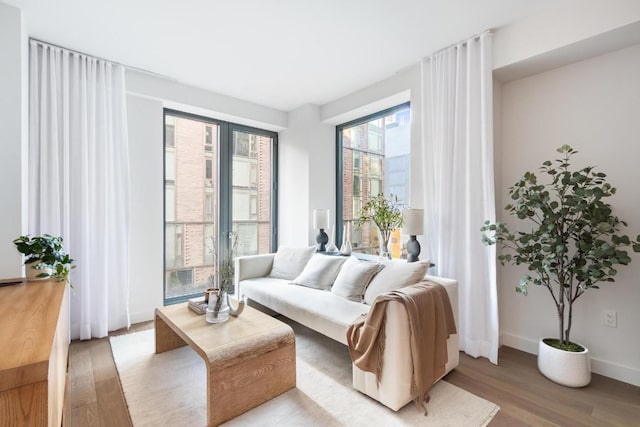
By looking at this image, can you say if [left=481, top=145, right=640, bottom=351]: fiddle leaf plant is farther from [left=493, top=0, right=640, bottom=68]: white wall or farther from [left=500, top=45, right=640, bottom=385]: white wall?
[left=493, top=0, right=640, bottom=68]: white wall

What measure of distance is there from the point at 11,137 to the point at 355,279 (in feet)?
9.24

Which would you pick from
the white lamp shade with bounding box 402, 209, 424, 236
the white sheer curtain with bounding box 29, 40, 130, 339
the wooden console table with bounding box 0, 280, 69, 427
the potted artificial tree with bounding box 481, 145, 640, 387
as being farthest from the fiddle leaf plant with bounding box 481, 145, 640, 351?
the white sheer curtain with bounding box 29, 40, 130, 339

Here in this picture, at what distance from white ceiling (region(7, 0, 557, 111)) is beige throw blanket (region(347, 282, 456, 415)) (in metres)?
2.07

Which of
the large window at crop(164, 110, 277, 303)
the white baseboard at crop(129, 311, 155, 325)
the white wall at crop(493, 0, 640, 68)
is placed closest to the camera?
the white wall at crop(493, 0, 640, 68)


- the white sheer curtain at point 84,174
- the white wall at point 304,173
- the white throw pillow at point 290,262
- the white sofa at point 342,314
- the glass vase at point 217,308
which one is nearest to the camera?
the white sofa at point 342,314

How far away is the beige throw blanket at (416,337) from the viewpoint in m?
1.84

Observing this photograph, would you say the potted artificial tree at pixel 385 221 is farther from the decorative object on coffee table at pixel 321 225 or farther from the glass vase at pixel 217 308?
the glass vase at pixel 217 308

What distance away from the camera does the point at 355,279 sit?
271 centimetres

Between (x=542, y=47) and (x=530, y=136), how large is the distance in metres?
0.69

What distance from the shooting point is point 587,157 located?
235cm

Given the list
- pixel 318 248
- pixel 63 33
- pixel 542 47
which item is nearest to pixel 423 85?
pixel 542 47

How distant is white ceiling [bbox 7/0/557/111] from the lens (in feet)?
7.25

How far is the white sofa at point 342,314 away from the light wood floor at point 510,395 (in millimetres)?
284

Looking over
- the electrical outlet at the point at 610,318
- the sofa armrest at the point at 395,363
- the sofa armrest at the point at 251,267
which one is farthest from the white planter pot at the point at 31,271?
the electrical outlet at the point at 610,318
